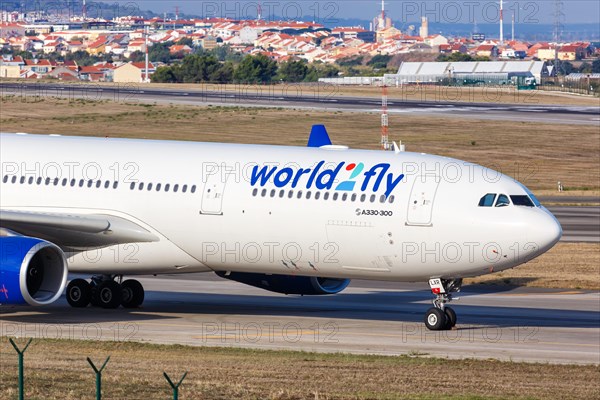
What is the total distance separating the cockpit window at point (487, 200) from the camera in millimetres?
28391

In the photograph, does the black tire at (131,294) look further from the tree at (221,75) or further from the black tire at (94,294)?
the tree at (221,75)

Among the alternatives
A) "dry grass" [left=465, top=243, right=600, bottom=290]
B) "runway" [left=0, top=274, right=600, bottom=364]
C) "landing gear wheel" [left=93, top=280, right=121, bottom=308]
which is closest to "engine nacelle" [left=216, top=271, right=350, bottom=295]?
"runway" [left=0, top=274, right=600, bottom=364]

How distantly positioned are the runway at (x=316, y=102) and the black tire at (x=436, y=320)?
79.5 meters

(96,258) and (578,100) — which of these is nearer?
(96,258)

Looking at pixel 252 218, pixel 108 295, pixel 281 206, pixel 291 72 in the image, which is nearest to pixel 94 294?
pixel 108 295

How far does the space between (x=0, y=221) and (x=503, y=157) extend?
59594 millimetres

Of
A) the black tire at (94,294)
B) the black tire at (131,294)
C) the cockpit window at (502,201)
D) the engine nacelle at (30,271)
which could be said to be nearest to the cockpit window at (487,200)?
the cockpit window at (502,201)

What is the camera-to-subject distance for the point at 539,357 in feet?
89.2

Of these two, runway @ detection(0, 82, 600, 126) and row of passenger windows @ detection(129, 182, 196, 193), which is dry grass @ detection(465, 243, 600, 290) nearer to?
row of passenger windows @ detection(129, 182, 196, 193)

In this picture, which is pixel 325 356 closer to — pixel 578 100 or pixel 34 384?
pixel 34 384

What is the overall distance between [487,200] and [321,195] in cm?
424

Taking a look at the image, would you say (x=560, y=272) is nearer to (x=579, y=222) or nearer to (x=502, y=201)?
(x=502, y=201)

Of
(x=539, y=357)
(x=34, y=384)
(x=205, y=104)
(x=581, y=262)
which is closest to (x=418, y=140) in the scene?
(x=205, y=104)

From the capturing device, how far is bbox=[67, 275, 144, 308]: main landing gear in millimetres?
33938
